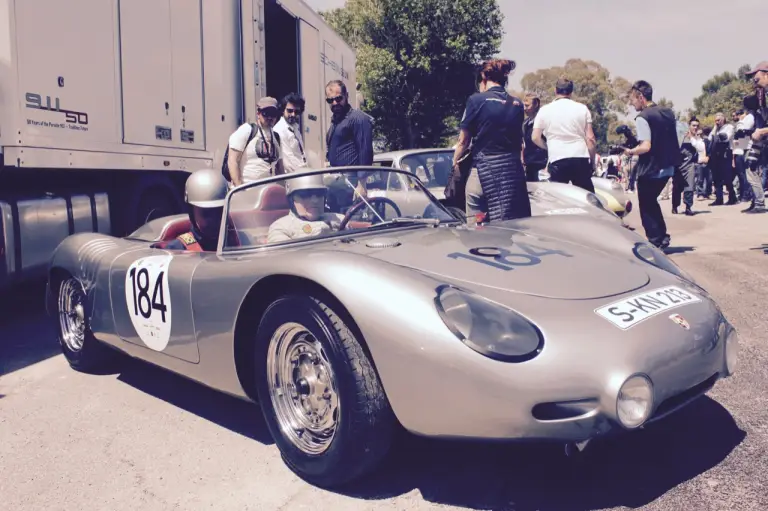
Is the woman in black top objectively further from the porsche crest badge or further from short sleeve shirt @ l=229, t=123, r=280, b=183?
the porsche crest badge

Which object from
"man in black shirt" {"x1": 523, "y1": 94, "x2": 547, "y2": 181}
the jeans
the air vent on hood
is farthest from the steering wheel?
the jeans

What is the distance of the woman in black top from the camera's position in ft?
15.9

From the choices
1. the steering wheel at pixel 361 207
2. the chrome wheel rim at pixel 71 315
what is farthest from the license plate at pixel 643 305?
the chrome wheel rim at pixel 71 315

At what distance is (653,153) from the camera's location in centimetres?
687

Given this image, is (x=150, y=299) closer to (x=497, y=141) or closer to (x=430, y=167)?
(x=497, y=141)

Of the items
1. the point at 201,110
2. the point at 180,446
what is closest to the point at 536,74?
the point at 201,110

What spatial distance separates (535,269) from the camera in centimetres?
264

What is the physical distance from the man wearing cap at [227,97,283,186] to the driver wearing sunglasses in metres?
2.62

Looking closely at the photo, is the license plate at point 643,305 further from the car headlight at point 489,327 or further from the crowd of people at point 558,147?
the crowd of people at point 558,147

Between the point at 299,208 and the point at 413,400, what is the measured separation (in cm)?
137

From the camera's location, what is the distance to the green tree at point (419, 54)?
32.7 m

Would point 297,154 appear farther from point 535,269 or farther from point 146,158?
point 535,269

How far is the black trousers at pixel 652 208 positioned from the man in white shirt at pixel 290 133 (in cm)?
345

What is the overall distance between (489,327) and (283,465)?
1.07m
